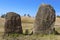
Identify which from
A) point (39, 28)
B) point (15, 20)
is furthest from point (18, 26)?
point (39, 28)

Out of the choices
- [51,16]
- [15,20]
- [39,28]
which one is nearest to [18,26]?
[15,20]

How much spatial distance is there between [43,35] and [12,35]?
3159 millimetres

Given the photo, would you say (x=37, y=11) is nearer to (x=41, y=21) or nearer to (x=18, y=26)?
(x=41, y=21)

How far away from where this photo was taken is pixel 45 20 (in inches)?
868

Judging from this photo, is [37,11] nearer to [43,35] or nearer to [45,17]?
[45,17]

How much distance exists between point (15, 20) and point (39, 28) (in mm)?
2678

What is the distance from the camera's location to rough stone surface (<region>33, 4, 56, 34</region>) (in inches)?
863

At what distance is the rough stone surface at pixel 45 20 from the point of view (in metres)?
21.9

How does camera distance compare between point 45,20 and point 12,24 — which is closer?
point 12,24

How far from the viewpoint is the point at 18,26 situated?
867 inches

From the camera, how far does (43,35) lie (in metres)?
21.3

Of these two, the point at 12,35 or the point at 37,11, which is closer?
the point at 12,35

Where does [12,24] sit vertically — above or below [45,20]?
below

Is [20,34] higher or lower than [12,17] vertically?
lower
